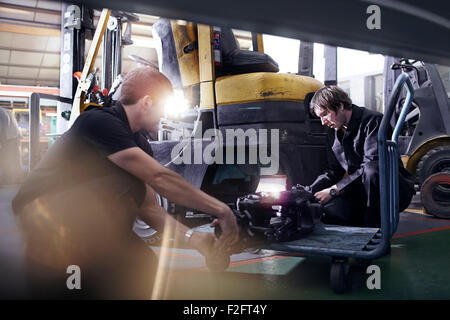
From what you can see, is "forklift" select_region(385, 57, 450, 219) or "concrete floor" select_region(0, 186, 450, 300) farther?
"forklift" select_region(385, 57, 450, 219)

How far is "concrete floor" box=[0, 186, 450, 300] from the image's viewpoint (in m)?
2.31

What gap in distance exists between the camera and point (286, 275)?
8.82 feet

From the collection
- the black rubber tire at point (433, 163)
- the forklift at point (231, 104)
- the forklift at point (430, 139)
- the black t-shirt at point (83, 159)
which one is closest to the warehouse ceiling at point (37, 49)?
the forklift at point (430, 139)

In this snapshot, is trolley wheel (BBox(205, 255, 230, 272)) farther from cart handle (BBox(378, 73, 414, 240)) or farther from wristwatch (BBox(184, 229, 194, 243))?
cart handle (BBox(378, 73, 414, 240))

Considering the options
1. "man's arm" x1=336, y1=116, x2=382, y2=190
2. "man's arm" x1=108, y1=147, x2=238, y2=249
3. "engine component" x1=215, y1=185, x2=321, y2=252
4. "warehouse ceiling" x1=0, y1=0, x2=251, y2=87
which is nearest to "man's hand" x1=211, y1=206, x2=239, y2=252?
"man's arm" x1=108, y1=147, x2=238, y2=249

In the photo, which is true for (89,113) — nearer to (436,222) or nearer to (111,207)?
(111,207)

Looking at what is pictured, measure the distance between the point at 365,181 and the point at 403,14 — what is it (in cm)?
234

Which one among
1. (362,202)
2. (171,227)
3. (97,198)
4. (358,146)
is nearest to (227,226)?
(171,227)

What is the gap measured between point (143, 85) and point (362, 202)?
6.97ft

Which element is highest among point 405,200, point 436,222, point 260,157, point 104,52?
point 104,52

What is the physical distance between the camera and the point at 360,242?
250 centimetres

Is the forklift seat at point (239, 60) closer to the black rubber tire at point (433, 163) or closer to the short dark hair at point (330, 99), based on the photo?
the short dark hair at point (330, 99)

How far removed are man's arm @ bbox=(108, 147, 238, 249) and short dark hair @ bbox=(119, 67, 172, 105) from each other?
39 cm
